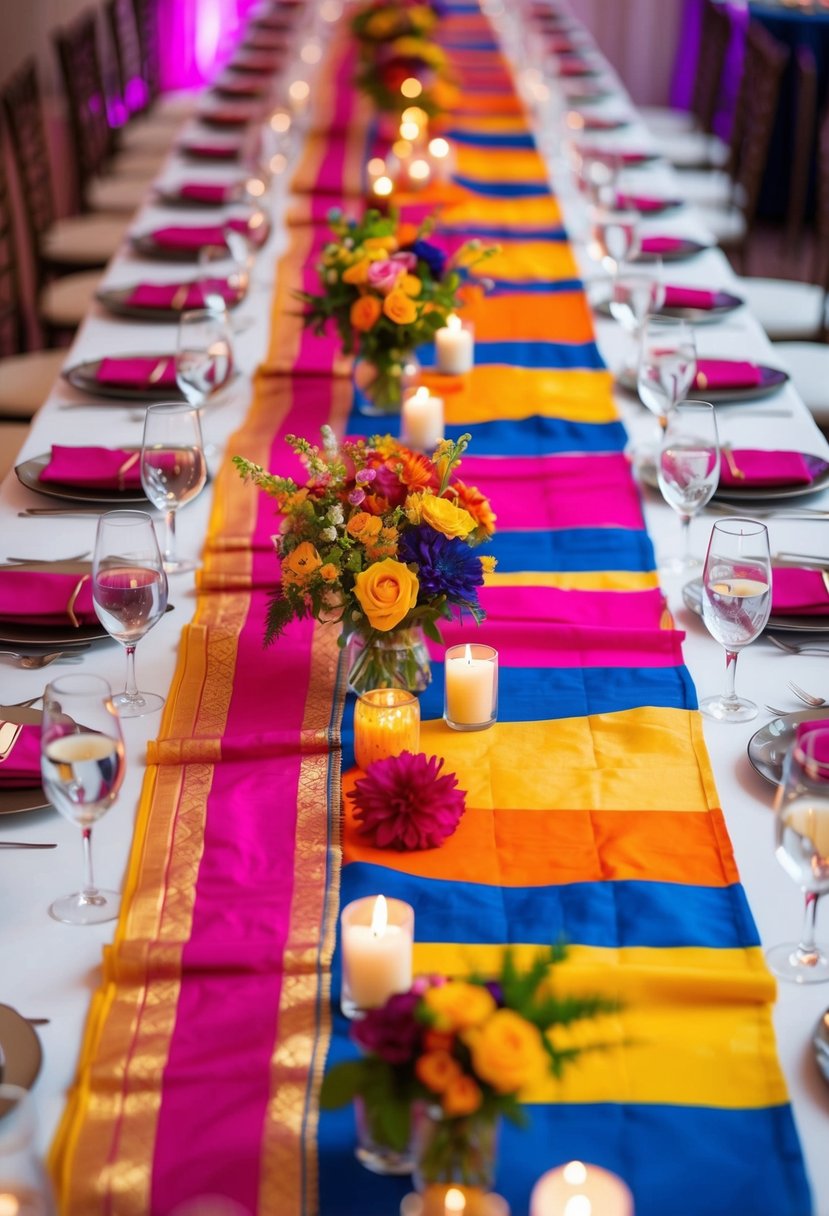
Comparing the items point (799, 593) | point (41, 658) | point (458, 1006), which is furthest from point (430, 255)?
point (458, 1006)

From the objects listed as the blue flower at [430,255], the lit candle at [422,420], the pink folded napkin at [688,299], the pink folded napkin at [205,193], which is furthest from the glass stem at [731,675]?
the pink folded napkin at [205,193]

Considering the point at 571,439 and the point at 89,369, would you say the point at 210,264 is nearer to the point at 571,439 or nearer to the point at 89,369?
the point at 89,369

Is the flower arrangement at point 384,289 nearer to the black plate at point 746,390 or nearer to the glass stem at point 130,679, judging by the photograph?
the black plate at point 746,390

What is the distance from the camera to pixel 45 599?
1848 mm

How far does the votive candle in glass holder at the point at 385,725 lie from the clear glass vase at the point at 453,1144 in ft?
2.04

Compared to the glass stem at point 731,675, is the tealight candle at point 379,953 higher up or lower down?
higher up

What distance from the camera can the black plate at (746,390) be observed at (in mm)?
2602

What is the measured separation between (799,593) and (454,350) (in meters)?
1.07

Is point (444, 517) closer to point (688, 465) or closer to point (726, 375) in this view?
point (688, 465)

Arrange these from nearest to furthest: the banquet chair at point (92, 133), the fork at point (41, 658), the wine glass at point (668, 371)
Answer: the fork at point (41, 658) < the wine glass at point (668, 371) < the banquet chair at point (92, 133)

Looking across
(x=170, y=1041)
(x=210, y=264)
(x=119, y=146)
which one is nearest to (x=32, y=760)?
(x=170, y=1041)

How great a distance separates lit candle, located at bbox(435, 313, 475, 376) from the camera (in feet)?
9.00

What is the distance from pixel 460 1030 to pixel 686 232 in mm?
3094

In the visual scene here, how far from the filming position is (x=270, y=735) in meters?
1.63
